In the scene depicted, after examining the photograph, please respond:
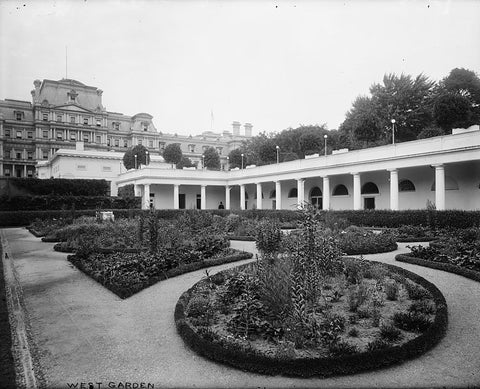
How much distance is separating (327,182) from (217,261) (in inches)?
841

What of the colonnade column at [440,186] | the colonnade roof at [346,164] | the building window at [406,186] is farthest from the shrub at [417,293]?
the building window at [406,186]

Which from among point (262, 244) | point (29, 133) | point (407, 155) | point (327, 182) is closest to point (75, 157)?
point (29, 133)

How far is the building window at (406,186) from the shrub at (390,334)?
23.8 meters

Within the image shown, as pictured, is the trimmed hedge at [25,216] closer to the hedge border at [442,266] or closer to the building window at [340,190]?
the building window at [340,190]

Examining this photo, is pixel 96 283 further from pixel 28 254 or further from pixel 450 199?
pixel 450 199

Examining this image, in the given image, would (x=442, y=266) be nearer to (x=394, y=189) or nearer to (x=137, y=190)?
(x=394, y=189)

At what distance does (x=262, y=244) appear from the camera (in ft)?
29.7

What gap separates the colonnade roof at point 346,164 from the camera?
2094cm

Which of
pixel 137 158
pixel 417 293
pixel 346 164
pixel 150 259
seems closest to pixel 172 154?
pixel 137 158

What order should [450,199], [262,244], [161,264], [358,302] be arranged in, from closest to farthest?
[358,302], [262,244], [161,264], [450,199]

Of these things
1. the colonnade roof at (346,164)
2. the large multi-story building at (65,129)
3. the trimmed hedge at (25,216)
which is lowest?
the trimmed hedge at (25,216)

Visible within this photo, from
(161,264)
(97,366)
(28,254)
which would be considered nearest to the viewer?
(97,366)

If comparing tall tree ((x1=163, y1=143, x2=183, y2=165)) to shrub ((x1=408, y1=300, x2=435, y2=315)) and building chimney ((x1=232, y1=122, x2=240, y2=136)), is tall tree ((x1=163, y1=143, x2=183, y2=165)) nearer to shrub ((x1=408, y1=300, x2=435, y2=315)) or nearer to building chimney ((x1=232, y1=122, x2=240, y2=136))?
building chimney ((x1=232, y1=122, x2=240, y2=136))

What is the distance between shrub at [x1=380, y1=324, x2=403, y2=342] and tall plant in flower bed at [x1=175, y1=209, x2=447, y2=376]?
1 cm
